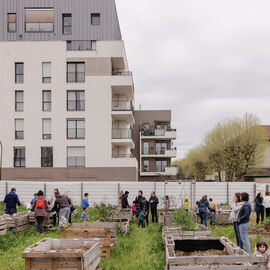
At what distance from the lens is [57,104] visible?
36.6m

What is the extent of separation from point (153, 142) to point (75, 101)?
68.7 ft

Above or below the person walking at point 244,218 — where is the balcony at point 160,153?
above

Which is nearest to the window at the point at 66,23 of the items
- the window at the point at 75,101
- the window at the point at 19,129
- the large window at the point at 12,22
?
the large window at the point at 12,22

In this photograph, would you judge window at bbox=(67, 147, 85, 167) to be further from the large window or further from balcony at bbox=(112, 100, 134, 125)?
the large window

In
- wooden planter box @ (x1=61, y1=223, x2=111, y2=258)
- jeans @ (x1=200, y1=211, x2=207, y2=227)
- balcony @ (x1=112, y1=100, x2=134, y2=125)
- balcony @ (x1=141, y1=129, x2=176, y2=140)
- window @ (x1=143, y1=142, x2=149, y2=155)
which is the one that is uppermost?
balcony @ (x1=112, y1=100, x2=134, y2=125)

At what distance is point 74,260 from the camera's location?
768cm

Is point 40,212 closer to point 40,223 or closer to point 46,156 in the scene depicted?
point 40,223

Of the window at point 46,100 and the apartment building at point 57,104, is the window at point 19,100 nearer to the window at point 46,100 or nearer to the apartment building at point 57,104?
the apartment building at point 57,104

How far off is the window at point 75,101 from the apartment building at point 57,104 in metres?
0.09

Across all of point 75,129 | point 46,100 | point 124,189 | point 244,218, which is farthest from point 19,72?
point 244,218

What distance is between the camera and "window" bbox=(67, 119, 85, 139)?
36688 mm

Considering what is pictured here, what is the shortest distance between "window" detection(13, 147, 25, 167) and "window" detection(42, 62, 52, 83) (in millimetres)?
6582

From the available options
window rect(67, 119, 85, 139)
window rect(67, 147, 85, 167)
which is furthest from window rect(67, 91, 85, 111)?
window rect(67, 147, 85, 167)

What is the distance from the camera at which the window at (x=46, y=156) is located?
1432 inches
